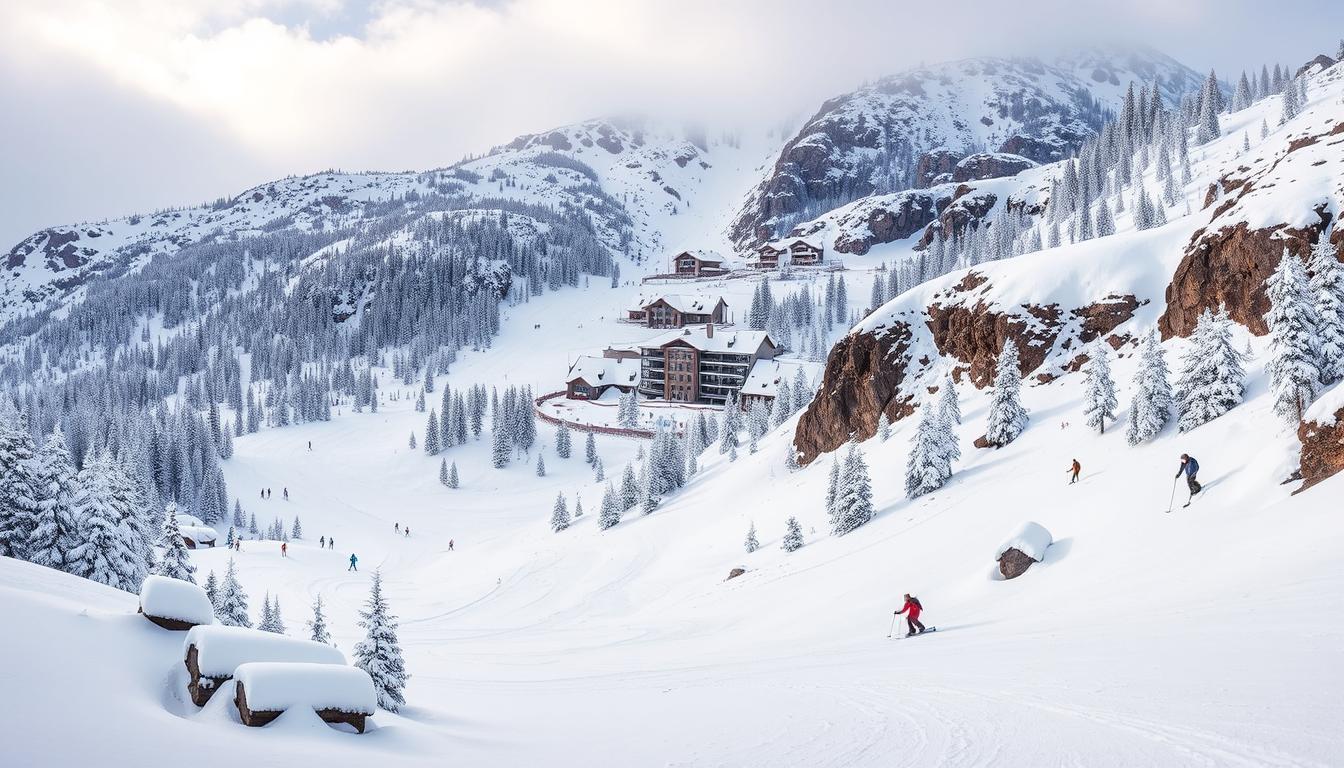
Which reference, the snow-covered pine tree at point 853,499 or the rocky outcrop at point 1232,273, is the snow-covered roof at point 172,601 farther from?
the rocky outcrop at point 1232,273

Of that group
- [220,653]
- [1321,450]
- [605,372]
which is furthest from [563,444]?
[220,653]

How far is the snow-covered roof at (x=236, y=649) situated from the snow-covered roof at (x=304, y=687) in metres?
0.80

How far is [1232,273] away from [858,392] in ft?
70.3

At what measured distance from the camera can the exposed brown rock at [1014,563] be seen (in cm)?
2030

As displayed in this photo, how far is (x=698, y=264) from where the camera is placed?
589 ft

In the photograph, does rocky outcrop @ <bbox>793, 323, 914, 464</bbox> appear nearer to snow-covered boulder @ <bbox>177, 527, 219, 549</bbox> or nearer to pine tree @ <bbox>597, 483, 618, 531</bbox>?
pine tree @ <bbox>597, 483, 618, 531</bbox>

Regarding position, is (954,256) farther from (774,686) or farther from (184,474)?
(774,686)

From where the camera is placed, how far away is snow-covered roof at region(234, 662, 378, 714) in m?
7.77

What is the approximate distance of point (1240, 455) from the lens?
71.7ft

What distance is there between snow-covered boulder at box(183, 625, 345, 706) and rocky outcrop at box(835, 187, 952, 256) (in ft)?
611

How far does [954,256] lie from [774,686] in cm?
14478

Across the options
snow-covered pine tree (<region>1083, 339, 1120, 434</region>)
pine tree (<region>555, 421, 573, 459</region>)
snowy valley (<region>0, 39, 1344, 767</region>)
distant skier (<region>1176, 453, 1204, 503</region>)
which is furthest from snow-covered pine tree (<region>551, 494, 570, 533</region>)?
distant skier (<region>1176, 453, 1204, 503</region>)

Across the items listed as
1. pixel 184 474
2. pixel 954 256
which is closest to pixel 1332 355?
pixel 184 474

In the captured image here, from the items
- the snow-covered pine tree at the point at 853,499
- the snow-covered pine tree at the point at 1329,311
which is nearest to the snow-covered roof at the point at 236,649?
the snow-covered pine tree at the point at 853,499
